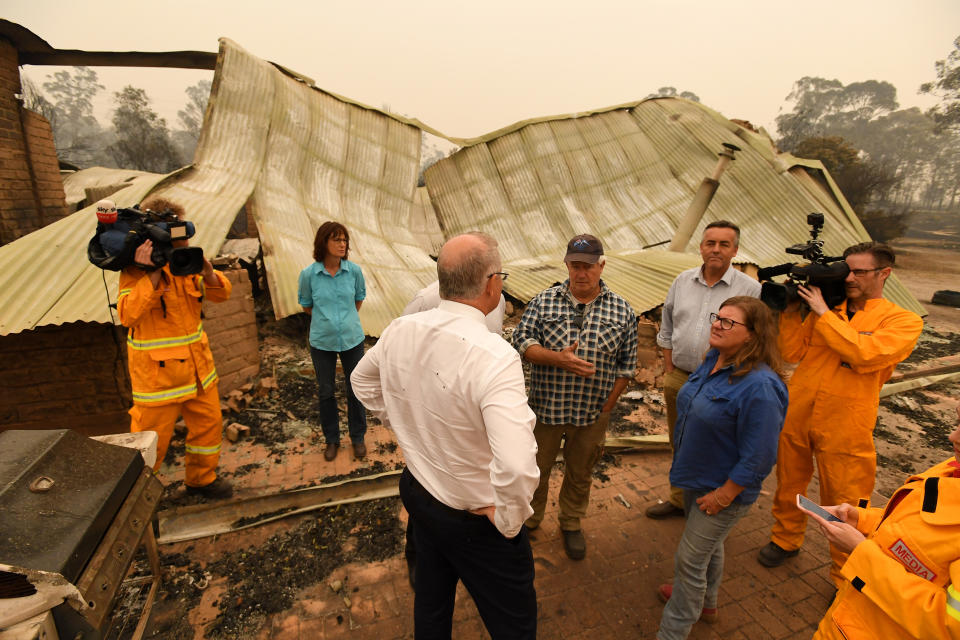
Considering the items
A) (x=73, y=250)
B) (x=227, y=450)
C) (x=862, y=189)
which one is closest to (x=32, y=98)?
(x=73, y=250)

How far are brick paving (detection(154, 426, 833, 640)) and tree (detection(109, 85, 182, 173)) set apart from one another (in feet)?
113

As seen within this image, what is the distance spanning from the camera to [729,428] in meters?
2.11

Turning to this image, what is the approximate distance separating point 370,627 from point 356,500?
1.08 m

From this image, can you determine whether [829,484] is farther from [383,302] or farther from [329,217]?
[329,217]

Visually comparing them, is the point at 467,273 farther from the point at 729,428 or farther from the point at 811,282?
the point at 811,282

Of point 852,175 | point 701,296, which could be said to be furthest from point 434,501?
point 852,175

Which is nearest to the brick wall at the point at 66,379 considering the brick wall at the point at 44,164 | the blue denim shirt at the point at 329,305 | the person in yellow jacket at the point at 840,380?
the blue denim shirt at the point at 329,305

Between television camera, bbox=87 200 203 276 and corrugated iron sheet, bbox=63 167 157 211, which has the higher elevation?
corrugated iron sheet, bbox=63 167 157 211

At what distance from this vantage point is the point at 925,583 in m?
1.20

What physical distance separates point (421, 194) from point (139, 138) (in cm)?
2857

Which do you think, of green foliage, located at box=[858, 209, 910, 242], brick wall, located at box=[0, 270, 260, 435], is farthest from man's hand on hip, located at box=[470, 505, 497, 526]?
green foliage, located at box=[858, 209, 910, 242]

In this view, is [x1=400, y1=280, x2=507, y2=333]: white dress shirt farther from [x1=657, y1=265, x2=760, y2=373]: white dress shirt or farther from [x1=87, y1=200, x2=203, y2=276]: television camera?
[x1=87, y1=200, x2=203, y2=276]: television camera

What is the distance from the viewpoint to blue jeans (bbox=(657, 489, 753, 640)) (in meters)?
2.15

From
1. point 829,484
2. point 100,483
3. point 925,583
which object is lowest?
point 829,484
